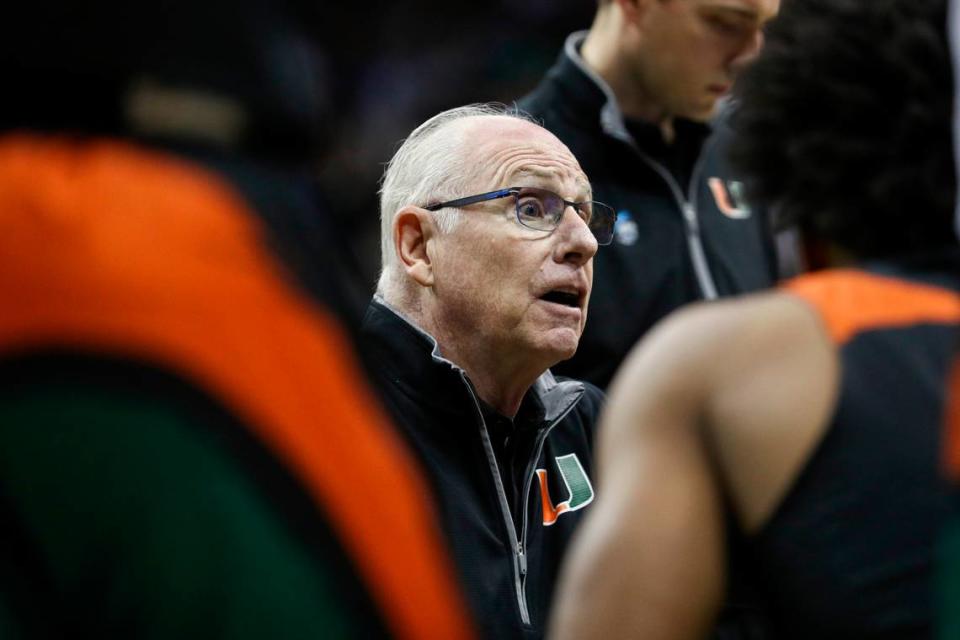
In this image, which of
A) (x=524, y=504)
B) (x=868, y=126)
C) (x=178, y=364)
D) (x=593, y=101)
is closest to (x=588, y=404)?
(x=524, y=504)

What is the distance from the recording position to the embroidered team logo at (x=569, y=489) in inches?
120

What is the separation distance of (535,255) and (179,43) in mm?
2006

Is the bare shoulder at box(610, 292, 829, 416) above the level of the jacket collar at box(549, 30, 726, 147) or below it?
above

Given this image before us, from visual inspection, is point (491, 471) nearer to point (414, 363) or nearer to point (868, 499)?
point (414, 363)

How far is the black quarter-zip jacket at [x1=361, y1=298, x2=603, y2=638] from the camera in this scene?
280 centimetres

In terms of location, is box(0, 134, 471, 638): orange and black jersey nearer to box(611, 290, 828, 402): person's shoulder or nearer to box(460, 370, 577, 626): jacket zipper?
box(611, 290, 828, 402): person's shoulder

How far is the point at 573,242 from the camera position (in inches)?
129

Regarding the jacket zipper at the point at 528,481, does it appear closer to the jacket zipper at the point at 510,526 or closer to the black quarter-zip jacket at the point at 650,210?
the jacket zipper at the point at 510,526

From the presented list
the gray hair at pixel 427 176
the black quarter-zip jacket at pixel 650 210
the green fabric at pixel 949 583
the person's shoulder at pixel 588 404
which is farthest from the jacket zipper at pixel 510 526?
the green fabric at pixel 949 583

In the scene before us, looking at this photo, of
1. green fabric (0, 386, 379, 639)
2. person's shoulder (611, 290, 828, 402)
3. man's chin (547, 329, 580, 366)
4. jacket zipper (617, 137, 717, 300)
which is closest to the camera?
green fabric (0, 386, 379, 639)

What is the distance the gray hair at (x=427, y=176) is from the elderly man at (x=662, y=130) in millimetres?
684

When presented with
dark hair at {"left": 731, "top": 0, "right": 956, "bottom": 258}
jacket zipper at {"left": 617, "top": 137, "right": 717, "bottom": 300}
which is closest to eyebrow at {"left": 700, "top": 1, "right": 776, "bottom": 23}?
jacket zipper at {"left": 617, "top": 137, "right": 717, "bottom": 300}

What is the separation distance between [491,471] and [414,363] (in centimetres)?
28

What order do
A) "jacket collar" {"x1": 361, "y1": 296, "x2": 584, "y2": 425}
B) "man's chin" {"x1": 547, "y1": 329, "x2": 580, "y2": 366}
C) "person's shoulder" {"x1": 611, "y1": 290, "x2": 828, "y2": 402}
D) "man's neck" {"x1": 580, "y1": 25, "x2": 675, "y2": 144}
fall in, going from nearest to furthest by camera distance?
"person's shoulder" {"x1": 611, "y1": 290, "x2": 828, "y2": 402}
"jacket collar" {"x1": 361, "y1": 296, "x2": 584, "y2": 425}
"man's chin" {"x1": 547, "y1": 329, "x2": 580, "y2": 366}
"man's neck" {"x1": 580, "y1": 25, "x2": 675, "y2": 144}
